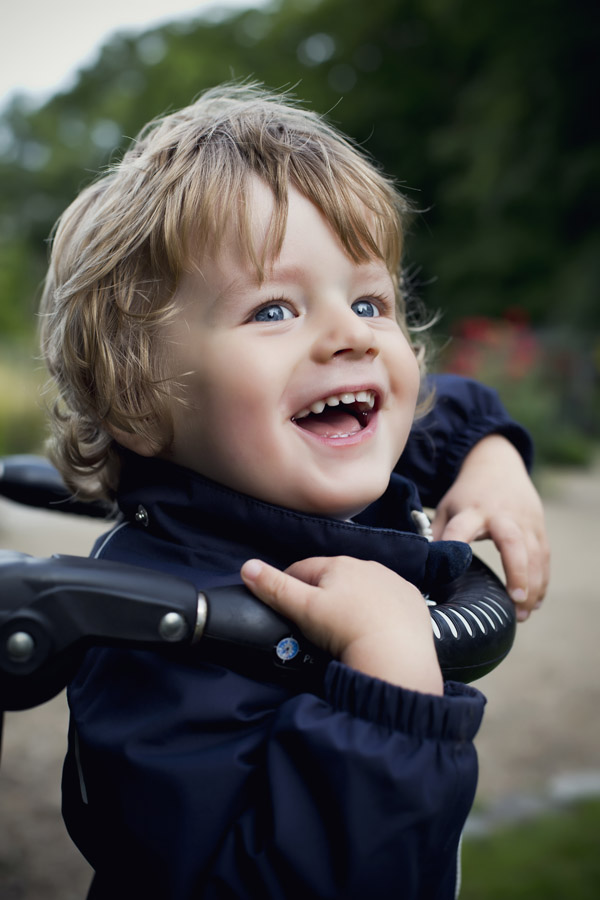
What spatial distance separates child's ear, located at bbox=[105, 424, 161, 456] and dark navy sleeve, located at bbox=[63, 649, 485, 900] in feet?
1.04

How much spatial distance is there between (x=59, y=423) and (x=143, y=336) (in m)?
0.32

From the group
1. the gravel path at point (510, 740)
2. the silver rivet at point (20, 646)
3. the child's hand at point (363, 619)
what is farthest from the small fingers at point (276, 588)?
the gravel path at point (510, 740)

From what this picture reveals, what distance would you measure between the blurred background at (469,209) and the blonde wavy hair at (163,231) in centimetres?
19

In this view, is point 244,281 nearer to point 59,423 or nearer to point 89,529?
point 59,423

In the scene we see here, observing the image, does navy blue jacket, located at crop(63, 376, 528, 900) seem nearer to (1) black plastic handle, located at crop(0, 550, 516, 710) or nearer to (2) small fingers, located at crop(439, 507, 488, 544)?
(1) black plastic handle, located at crop(0, 550, 516, 710)

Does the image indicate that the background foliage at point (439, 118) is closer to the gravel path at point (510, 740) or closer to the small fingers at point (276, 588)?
the gravel path at point (510, 740)

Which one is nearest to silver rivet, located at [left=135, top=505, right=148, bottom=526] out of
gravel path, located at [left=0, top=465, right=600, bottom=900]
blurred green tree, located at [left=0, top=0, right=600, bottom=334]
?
gravel path, located at [left=0, top=465, right=600, bottom=900]

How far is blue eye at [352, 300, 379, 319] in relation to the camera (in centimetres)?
117

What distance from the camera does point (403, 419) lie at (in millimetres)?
1163

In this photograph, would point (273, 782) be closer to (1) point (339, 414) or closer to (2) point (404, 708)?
(2) point (404, 708)

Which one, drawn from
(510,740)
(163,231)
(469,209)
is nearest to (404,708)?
(163,231)

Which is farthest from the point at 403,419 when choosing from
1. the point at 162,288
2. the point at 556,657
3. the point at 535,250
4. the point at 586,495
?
the point at 535,250

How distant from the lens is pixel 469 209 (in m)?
17.0

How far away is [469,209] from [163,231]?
1693 cm
